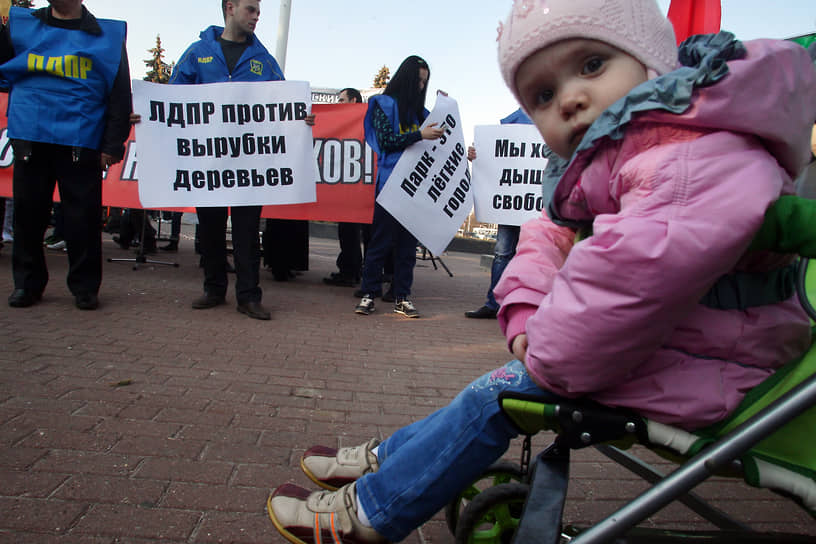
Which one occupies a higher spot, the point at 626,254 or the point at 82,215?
the point at 626,254

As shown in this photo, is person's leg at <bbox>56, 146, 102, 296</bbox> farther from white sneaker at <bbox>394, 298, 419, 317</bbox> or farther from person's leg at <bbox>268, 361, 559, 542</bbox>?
person's leg at <bbox>268, 361, 559, 542</bbox>

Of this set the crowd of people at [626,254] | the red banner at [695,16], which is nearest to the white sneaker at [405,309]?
the red banner at [695,16]

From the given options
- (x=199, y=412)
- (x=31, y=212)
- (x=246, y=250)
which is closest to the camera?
(x=199, y=412)

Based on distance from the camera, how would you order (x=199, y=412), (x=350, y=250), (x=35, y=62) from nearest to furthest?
(x=199, y=412) → (x=35, y=62) → (x=350, y=250)

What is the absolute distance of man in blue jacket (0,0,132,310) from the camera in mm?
3885

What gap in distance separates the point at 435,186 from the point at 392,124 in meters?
0.70

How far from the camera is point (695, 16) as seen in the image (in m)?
3.22

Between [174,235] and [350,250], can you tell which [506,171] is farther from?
[174,235]

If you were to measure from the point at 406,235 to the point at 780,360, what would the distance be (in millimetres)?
4304

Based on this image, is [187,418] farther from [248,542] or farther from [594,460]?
[594,460]

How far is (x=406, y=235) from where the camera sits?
536cm

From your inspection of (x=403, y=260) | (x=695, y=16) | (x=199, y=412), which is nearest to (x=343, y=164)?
(x=403, y=260)

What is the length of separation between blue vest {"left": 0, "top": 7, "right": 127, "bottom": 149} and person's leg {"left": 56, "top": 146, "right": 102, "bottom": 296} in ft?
0.61

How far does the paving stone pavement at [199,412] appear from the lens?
1.70 metres
